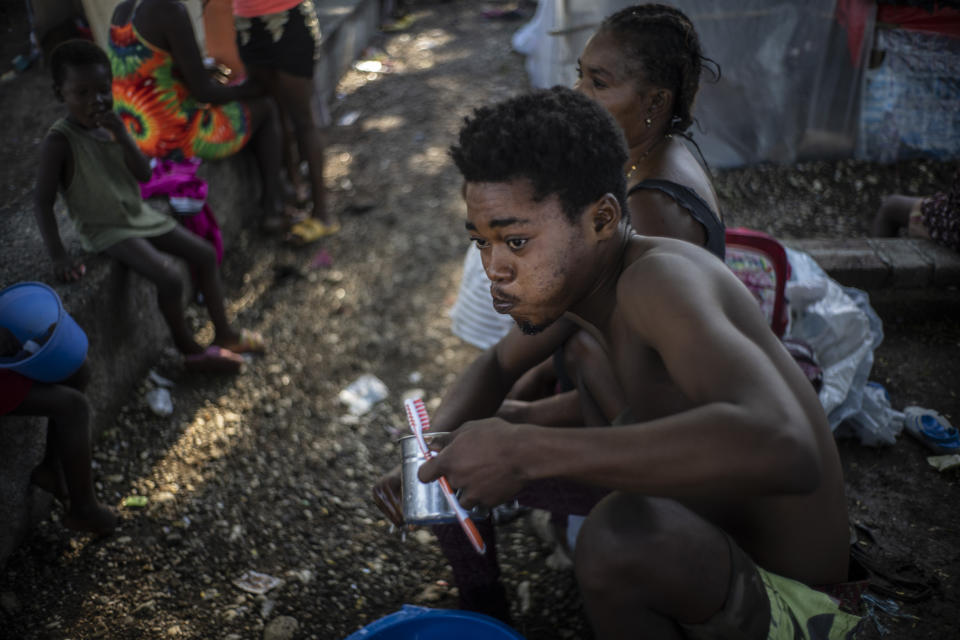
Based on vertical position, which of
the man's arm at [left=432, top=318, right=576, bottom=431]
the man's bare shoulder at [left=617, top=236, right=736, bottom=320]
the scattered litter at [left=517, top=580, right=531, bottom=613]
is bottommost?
the scattered litter at [left=517, top=580, right=531, bottom=613]

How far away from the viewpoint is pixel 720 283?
1340 mm

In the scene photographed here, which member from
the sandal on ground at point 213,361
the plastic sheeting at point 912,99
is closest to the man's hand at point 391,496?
the sandal on ground at point 213,361

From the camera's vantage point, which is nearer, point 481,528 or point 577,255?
point 577,255

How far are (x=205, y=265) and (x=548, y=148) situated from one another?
2.26 metres

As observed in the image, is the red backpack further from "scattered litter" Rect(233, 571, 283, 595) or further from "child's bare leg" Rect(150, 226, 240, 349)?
"child's bare leg" Rect(150, 226, 240, 349)

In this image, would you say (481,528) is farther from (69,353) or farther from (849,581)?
(69,353)

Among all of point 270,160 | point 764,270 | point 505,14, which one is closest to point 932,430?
point 764,270

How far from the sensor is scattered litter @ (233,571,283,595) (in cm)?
225

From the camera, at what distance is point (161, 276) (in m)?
2.95

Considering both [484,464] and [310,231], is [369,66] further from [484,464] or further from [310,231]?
[484,464]

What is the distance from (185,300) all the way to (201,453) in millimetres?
1056

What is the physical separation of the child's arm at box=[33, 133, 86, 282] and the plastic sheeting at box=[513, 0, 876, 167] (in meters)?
2.81

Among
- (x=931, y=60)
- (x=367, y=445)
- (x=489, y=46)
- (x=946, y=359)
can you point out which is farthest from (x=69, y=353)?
(x=489, y=46)

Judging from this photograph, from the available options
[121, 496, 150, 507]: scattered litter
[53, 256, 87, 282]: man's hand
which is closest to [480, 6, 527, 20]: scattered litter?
[53, 256, 87, 282]: man's hand
